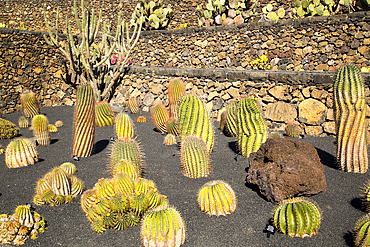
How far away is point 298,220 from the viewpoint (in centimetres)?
264

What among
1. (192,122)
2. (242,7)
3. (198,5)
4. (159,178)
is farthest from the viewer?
(198,5)

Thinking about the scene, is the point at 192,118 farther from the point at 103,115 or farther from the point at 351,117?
the point at 103,115

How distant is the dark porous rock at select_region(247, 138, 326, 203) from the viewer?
3234 millimetres

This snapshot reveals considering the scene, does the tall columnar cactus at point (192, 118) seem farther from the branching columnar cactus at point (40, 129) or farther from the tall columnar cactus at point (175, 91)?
the branching columnar cactus at point (40, 129)

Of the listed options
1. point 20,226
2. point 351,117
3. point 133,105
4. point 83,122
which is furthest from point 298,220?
point 133,105

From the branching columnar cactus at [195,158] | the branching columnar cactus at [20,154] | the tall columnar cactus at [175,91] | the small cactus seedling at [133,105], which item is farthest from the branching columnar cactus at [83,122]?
the small cactus seedling at [133,105]

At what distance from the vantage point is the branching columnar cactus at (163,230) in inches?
99.5

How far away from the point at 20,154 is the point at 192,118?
9.61 feet

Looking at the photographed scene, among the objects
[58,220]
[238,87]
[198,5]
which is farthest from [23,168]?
[198,5]

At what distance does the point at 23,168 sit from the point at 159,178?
91.8 inches

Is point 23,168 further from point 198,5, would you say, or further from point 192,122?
point 198,5

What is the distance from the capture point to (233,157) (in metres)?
4.85

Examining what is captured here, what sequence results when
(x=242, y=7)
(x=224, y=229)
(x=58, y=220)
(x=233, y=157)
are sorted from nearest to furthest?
(x=224, y=229) → (x=58, y=220) → (x=233, y=157) → (x=242, y=7)

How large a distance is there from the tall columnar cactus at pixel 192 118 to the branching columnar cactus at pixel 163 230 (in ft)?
6.73
